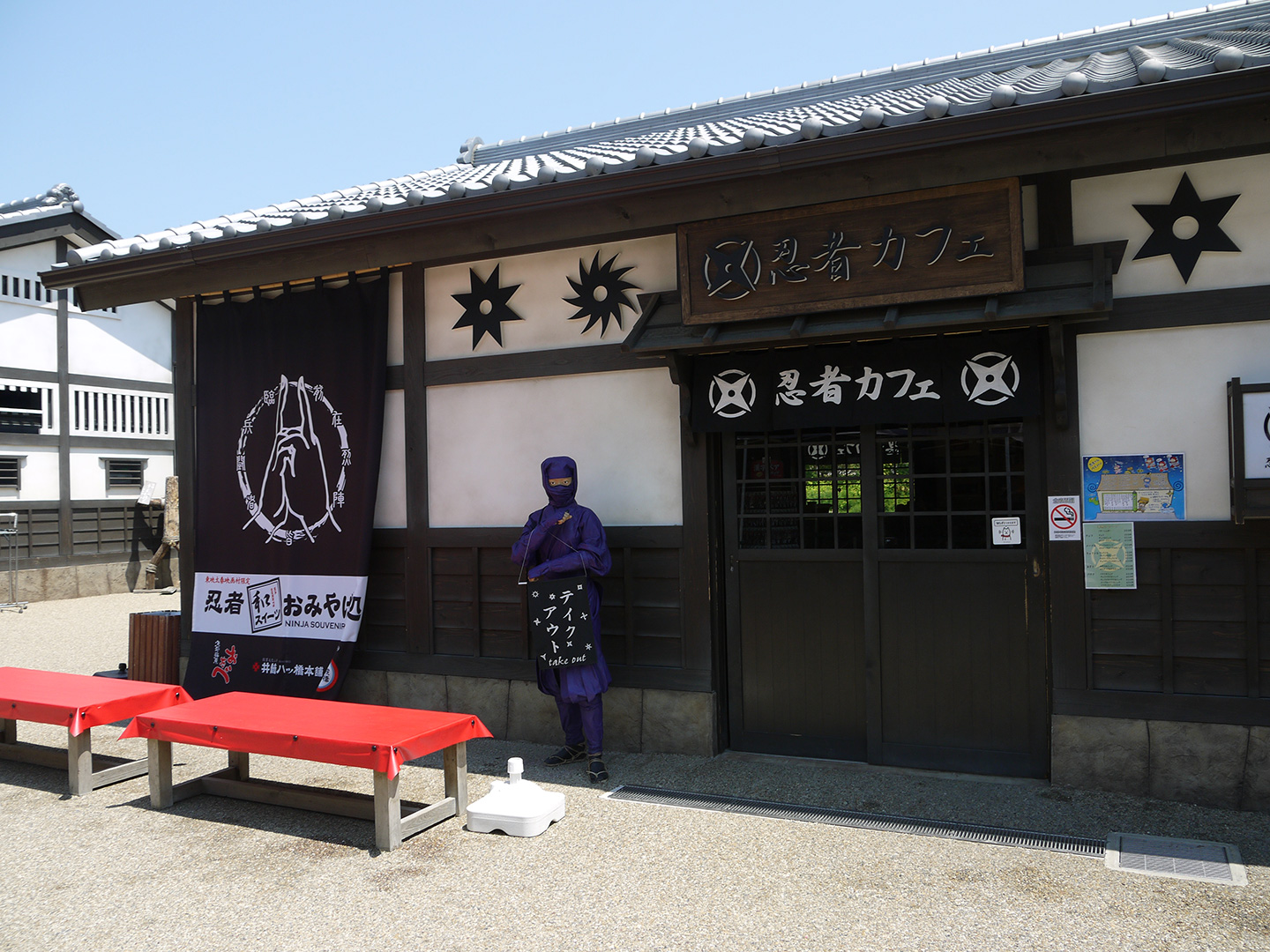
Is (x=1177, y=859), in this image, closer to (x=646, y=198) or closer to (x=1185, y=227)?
(x=1185, y=227)

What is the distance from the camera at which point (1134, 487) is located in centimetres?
516

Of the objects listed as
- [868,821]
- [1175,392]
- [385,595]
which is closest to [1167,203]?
[1175,392]

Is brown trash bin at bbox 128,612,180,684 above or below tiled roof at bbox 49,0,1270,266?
below

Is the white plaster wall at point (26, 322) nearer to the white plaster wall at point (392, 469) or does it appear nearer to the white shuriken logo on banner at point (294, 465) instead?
the white shuriken logo on banner at point (294, 465)

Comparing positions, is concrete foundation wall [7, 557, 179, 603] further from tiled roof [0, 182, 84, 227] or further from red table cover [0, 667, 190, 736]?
red table cover [0, 667, 190, 736]

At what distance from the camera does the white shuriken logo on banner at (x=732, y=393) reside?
236 inches

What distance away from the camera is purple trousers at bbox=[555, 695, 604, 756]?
590cm

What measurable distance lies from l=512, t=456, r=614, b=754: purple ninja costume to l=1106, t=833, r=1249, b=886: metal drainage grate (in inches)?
119

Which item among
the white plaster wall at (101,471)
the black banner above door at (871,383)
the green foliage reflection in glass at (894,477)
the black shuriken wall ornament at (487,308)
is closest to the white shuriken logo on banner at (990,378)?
the black banner above door at (871,383)

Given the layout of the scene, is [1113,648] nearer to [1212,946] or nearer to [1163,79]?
[1212,946]

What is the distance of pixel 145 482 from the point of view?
18016 millimetres

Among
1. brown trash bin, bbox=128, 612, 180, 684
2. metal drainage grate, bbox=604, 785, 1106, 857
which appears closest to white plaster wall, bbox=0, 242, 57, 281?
brown trash bin, bbox=128, 612, 180, 684

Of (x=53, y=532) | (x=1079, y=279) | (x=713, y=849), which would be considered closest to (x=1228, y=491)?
(x=1079, y=279)

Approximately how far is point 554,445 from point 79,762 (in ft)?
12.2
